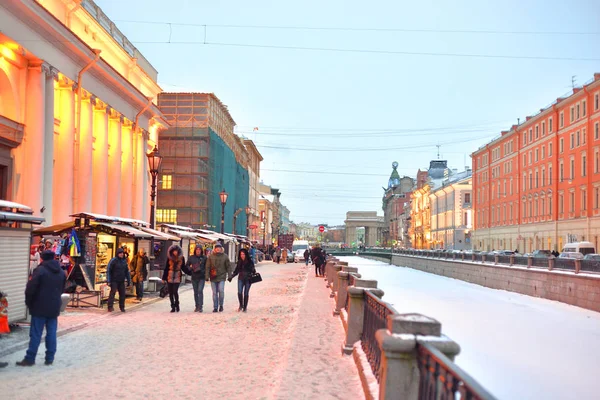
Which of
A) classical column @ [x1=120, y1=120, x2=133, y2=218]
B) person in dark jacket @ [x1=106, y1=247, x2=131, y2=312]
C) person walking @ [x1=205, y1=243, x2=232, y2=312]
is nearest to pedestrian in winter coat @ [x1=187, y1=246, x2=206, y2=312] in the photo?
person walking @ [x1=205, y1=243, x2=232, y2=312]

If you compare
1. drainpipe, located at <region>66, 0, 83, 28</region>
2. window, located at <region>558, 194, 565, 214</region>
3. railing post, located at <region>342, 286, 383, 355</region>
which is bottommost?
railing post, located at <region>342, 286, 383, 355</region>

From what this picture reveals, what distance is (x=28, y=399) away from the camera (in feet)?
24.3

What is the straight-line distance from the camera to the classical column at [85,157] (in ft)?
105

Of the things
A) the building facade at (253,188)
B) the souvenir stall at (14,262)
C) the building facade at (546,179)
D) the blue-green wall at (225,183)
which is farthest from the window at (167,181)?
the souvenir stall at (14,262)

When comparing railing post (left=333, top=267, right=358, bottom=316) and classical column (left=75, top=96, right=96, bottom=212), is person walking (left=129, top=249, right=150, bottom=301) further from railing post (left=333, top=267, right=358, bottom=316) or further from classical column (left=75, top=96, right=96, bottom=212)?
classical column (left=75, top=96, right=96, bottom=212)

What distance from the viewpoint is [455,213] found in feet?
313

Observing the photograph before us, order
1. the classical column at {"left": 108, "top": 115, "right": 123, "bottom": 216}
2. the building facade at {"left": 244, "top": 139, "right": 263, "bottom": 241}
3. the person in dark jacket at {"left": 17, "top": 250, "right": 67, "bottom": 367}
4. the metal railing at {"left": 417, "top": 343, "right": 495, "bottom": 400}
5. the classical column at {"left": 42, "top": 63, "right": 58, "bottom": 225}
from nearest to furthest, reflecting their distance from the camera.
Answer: the metal railing at {"left": 417, "top": 343, "right": 495, "bottom": 400} → the person in dark jacket at {"left": 17, "top": 250, "right": 67, "bottom": 367} → the classical column at {"left": 42, "top": 63, "right": 58, "bottom": 225} → the classical column at {"left": 108, "top": 115, "right": 123, "bottom": 216} → the building facade at {"left": 244, "top": 139, "right": 263, "bottom": 241}

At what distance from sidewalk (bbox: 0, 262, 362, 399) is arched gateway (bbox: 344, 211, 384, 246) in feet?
537

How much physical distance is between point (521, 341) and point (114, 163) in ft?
87.0

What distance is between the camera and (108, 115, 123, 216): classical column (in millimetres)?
38750

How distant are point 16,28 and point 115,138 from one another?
15060 millimetres

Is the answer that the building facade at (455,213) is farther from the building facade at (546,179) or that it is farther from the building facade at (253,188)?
the building facade at (253,188)

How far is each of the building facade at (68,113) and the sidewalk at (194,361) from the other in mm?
12119

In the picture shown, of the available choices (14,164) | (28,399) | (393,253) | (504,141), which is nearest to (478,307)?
(14,164)
